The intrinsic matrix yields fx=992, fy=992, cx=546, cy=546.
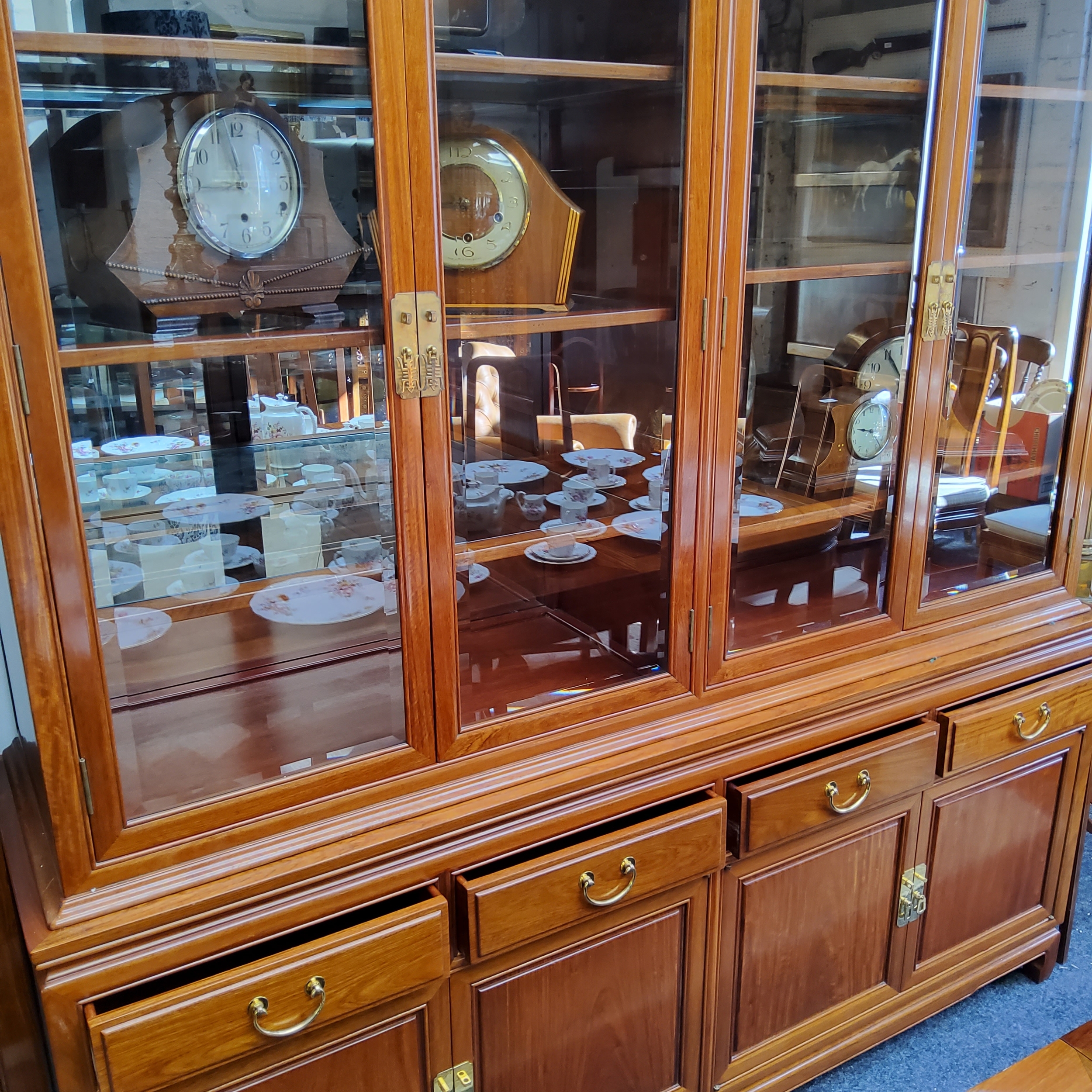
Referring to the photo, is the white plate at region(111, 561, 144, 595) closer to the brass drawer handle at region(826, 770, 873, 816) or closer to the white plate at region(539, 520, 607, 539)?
the white plate at region(539, 520, 607, 539)

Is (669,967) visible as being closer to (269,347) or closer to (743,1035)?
(743,1035)

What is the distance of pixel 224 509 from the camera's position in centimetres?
107

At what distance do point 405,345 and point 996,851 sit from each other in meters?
1.32

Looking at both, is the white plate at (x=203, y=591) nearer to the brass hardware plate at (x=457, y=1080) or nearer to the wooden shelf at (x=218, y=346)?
the wooden shelf at (x=218, y=346)

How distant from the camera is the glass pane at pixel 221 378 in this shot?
2.83ft

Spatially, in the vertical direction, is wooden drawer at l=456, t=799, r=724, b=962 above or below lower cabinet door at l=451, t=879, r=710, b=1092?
above

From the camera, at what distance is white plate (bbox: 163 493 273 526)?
105 cm

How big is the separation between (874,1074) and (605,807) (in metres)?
0.81

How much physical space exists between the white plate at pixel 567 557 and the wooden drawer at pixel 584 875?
0.34 m

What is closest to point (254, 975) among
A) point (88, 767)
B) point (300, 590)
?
point (88, 767)

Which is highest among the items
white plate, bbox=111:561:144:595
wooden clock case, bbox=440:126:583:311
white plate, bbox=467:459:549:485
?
wooden clock case, bbox=440:126:583:311

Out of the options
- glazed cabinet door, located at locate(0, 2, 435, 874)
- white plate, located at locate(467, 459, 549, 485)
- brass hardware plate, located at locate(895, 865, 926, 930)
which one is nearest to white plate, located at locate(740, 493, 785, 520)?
white plate, located at locate(467, 459, 549, 485)

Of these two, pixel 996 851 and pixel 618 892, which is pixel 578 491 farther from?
pixel 996 851

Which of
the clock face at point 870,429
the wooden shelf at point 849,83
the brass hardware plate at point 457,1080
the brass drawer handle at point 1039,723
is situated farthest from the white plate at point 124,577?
the brass drawer handle at point 1039,723
